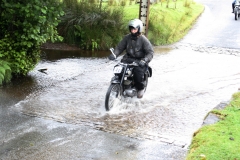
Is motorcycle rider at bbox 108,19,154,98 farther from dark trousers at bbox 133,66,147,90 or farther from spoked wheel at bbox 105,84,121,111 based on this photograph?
spoked wheel at bbox 105,84,121,111

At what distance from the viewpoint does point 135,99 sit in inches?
361

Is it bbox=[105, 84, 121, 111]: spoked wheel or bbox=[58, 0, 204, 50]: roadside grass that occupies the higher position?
bbox=[58, 0, 204, 50]: roadside grass

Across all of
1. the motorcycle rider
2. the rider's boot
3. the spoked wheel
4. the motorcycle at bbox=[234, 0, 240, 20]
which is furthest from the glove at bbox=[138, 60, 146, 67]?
the motorcycle at bbox=[234, 0, 240, 20]

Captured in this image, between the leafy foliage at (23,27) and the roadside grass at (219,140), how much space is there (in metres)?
4.88

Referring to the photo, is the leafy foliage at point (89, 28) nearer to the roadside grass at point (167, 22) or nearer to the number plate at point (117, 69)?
the roadside grass at point (167, 22)

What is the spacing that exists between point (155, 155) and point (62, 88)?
4.33 m

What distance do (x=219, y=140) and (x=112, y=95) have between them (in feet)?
10.5

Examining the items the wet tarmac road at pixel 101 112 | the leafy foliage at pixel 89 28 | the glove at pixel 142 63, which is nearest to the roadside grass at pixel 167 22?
the leafy foliage at pixel 89 28

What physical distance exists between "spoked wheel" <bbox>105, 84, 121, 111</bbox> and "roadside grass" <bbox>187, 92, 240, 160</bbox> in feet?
7.41

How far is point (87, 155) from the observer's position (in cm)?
597

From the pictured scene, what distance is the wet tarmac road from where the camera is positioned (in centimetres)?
626

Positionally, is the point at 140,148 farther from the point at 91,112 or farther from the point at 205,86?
the point at 205,86

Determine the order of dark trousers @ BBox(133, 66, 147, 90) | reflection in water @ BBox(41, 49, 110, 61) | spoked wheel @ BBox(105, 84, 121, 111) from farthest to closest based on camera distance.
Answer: reflection in water @ BBox(41, 49, 110, 61) < dark trousers @ BBox(133, 66, 147, 90) < spoked wheel @ BBox(105, 84, 121, 111)

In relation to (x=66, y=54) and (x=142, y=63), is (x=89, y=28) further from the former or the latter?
(x=142, y=63)
